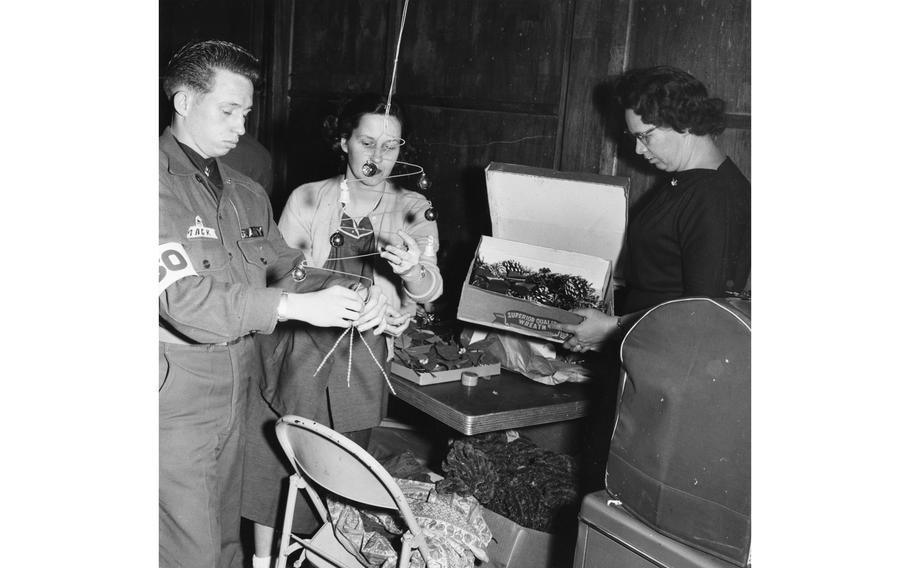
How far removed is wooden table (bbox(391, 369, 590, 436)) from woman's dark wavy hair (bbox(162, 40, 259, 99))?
1183mm

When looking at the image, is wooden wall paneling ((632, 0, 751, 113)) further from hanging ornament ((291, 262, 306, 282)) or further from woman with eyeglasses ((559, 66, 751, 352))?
hanging ornament ((291, 262, 306, 282))

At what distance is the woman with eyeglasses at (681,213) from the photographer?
6.64ft

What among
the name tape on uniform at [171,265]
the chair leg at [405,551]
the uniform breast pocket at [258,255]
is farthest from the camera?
the chair leg at [405,551]

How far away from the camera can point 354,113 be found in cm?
240

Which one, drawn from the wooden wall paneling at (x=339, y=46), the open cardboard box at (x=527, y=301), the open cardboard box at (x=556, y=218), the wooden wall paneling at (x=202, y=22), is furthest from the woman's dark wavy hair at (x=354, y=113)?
the wooden wall paneling at (x=202, y=22)

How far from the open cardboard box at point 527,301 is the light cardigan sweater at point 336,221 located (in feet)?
0.60

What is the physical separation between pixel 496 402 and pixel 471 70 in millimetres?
1811

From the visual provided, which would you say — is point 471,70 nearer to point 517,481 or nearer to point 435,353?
point 435,353

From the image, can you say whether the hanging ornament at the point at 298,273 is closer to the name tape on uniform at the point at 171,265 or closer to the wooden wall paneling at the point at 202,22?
the name tape on uniform at the point at 171,265

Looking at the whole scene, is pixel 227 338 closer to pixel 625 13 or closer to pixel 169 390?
pixel 169 390

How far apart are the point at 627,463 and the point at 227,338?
0.92 meters
